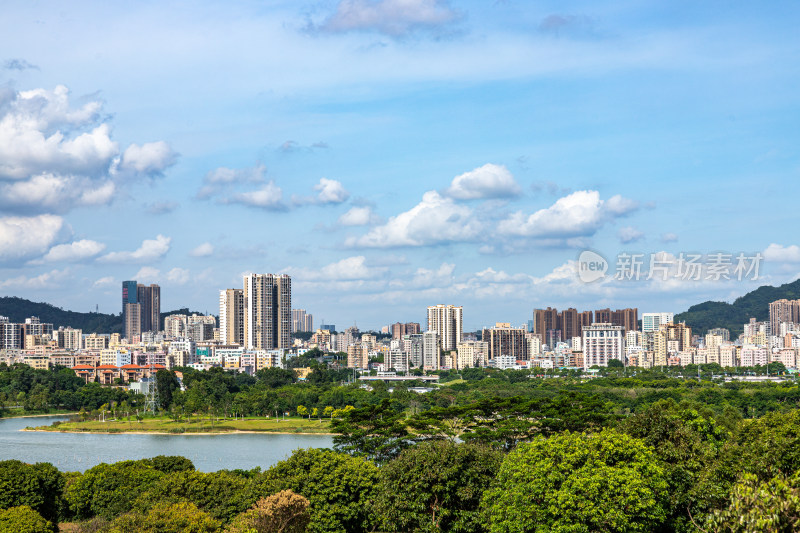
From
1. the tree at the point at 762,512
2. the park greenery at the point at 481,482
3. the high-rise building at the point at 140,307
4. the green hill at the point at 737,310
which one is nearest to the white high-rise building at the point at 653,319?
the green hill at the point at 737,310

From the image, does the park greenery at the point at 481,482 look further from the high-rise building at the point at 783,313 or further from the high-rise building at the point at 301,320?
the high-rise building at the point at 301,320

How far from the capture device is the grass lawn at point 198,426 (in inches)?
1061

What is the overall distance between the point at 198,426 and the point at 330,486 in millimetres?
19480

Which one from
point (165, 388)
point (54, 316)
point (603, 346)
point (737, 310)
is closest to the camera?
point (165, 388)

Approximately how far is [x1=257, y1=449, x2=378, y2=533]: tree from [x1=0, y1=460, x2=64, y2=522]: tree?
358cm

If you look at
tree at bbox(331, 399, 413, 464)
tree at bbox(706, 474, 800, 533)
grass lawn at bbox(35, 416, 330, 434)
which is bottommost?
grass lawn at bbox(35, 416, 330, 434)

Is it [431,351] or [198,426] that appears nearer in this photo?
[198,426]

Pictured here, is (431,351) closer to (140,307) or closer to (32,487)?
(140,307)

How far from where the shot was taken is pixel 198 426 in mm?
27562

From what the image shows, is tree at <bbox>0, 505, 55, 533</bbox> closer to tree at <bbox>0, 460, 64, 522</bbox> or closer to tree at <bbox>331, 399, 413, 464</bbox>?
tree at <bbox>0, 460, 64, 522</bbox>

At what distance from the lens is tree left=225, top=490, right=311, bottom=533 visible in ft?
26.1

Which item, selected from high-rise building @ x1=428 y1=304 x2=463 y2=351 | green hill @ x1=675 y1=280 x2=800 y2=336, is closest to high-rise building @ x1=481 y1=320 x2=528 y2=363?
high-rise building @ x1=428 y1=304 x2=463 y2=351

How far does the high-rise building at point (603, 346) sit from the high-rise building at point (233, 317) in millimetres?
27154

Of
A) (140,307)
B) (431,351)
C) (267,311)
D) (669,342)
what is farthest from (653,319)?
(140,307)
